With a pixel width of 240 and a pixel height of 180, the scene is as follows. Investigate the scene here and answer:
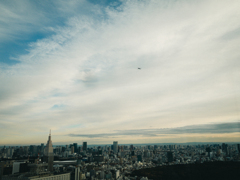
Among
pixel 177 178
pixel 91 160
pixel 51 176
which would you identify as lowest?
pixel 91 160

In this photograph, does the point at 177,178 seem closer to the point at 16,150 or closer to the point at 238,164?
the point at 238,164

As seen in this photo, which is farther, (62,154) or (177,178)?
(62,154)

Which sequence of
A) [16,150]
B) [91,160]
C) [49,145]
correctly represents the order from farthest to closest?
1. [16,150]
2. [91,160]
3. [49,145]

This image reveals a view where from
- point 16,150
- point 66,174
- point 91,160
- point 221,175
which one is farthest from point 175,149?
point 16,150

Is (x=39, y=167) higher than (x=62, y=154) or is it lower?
higher

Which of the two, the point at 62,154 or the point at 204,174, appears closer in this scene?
the point at 204,174

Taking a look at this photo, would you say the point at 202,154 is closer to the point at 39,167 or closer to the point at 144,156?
the point at 144,156

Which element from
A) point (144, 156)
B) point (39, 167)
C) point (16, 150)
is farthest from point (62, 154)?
point (39, 167)

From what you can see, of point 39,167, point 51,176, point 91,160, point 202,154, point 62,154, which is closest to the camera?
point 51,176

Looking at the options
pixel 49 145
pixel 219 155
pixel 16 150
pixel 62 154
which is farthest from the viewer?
pixel 62 154
